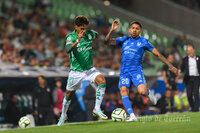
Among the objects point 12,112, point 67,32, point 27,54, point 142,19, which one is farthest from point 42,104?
point 142,19

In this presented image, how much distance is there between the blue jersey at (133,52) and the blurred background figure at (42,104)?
17.1 feet

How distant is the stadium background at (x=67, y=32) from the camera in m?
15.7

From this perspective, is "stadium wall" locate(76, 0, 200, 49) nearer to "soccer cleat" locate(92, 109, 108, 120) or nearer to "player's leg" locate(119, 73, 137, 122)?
"player's leg" locate(119, 73, 137, 122)

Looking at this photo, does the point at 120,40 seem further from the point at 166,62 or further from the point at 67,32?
the point at 67,32

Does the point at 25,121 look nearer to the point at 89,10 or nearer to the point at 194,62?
the point at 194,62

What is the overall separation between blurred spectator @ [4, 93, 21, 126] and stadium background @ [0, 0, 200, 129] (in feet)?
0.64

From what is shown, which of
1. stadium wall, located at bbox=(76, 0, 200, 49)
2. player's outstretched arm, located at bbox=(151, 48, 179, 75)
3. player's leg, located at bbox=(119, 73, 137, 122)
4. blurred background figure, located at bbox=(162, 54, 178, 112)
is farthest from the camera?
stadium wall, located at bbox=(76, 0, 200, 49)

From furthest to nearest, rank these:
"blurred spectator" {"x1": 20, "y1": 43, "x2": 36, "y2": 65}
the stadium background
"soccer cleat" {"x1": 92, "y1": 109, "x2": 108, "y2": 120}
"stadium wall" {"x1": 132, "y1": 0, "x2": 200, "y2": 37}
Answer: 1. "stadium wall" {"x1": 132, "y1": 0, "x2": 200, "y2": 37}
2. "blurred spectator" {"x1": 20, "y1": 43, "x2": 36, "y2": 65}
3. the stadium background
4. "soccer cleat" {"x1": 92, "y1": 109, "x2": 108, "y2": 120}

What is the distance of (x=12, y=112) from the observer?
48.3 ft

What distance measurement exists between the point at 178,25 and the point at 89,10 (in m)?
6.30

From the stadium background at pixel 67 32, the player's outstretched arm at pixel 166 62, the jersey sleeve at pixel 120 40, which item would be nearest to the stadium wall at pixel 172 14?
the stadium background at pixel 67 32

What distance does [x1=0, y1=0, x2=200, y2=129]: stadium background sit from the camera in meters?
15.7

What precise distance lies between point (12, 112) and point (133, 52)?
6082 mm

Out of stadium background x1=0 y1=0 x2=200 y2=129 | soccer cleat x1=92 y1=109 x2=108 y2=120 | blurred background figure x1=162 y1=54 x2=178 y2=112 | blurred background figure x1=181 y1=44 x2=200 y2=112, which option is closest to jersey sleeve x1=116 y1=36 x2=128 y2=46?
stadium background x1=0 y1=0 x2=200 y2=129
